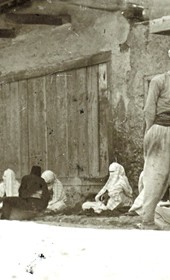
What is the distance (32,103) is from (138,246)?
6.07 metres

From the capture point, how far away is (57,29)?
12.5 metres

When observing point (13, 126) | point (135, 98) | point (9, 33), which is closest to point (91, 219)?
point (135, 98)

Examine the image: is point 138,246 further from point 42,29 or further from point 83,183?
point 42,29

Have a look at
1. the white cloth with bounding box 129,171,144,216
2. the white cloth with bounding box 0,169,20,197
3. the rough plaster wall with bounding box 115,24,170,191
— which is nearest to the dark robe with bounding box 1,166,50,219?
the white cloth with bounding box 0,169,20,197

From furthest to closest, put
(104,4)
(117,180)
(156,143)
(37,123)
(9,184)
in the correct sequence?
(9,184)
(37,123)
(104,4)
(117,180)
(156,143)

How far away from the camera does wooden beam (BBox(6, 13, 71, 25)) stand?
471 inches

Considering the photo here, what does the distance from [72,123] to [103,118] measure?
19.9 inches

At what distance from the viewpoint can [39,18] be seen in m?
12.1

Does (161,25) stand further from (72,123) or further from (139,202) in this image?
(72,123)

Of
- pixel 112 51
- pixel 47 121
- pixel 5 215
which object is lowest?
pixel 5 215

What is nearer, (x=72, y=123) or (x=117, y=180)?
(x=117, y=180)

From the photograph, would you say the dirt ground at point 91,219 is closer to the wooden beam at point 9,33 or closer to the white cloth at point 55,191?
the white cloth at point 55,191

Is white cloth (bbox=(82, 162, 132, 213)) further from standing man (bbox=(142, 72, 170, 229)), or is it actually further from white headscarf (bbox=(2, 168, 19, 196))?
standing man (bbox=(142, 72, 170, 229))

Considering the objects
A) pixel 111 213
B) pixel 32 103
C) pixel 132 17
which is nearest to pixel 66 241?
pixel 111 213
